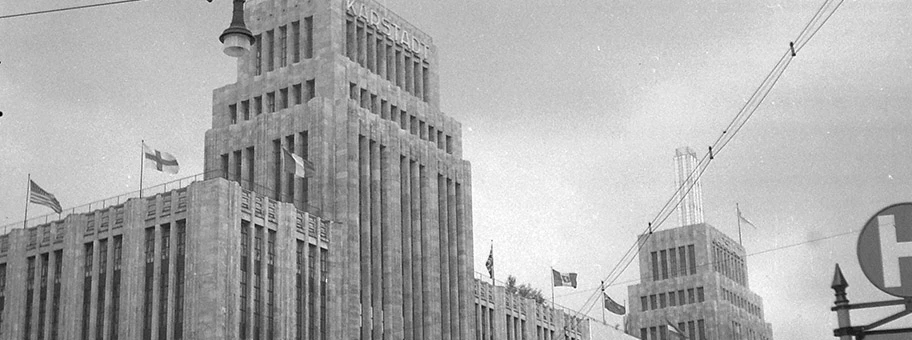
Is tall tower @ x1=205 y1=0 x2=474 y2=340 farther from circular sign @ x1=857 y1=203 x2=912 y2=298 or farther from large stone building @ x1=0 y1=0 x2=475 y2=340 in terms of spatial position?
circular sign @ x1=857 y1=203 x2=912 y2=298

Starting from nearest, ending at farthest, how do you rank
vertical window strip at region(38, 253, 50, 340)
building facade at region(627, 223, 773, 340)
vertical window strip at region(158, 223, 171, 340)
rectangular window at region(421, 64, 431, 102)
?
vertical window strip at region(158, 223, 171, 340) < vertical window strip at region(38, 253, 50, 340) < rectangular window at region(421, 64, 431, 102) < building facade at region(627, 223, 773, 340)

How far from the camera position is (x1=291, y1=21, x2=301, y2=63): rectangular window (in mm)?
97750

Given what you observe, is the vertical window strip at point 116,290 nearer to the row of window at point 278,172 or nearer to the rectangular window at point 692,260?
the row of window at point 278,172

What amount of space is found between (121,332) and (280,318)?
9.35 metres

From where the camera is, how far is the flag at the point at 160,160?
80875 millimetres

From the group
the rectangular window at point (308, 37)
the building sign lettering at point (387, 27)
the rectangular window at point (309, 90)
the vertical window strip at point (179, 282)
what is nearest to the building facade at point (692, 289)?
the building sign lettering at point (387, 27)

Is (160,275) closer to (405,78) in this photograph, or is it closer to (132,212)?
(132,212)

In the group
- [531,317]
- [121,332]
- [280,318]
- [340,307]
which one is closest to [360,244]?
[340,307]

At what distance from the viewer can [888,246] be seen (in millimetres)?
18656

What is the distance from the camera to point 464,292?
101 meters

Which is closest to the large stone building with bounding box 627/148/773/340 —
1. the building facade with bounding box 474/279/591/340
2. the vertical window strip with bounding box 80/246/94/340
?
the building facade with bounding box 474/279/591/340

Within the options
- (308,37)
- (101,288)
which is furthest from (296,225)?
(308,37)

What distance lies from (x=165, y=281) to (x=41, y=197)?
9805 mm

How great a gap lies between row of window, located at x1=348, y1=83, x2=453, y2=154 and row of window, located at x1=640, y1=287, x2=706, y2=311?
6390 centimetres
